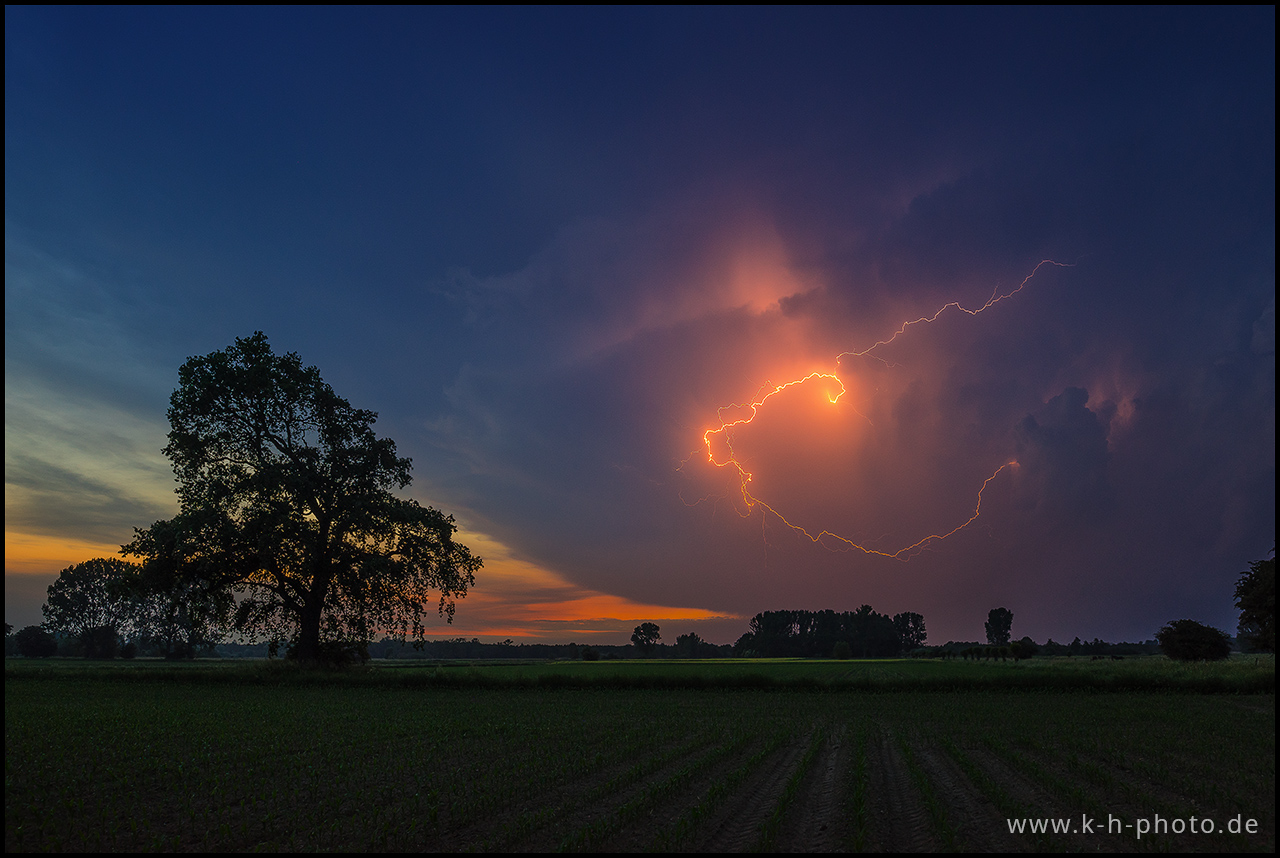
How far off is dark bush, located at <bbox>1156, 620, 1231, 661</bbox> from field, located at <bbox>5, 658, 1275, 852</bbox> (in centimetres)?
5624

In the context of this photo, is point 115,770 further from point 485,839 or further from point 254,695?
point 254,695

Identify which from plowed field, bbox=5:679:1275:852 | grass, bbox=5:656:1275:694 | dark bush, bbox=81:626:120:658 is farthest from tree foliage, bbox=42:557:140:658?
plowed field, bbox=5:679:1275:852

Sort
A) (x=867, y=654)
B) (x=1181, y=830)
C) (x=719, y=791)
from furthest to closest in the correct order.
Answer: (x=867, y=654) < (x=719, y=791) < (x=1181, y=830)

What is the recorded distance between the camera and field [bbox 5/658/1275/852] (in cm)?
996

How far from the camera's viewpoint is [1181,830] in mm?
10453

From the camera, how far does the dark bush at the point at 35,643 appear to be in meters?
94.5

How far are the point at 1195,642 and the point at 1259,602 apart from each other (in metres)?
29.0

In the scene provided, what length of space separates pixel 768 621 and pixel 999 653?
69.6 meters

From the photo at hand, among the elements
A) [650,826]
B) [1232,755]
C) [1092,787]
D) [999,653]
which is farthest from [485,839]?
[999,653]

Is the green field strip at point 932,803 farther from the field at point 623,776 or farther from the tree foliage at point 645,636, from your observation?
the tree foliage at point 645,636

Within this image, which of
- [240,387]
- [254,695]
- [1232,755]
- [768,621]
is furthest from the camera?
[768,621]

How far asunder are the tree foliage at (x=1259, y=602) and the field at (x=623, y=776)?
2737cm

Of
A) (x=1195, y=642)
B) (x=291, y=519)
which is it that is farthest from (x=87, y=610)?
(x=1195, y=642)

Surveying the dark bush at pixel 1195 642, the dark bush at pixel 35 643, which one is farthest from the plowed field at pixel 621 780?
the dark bush at pixel 35 643
